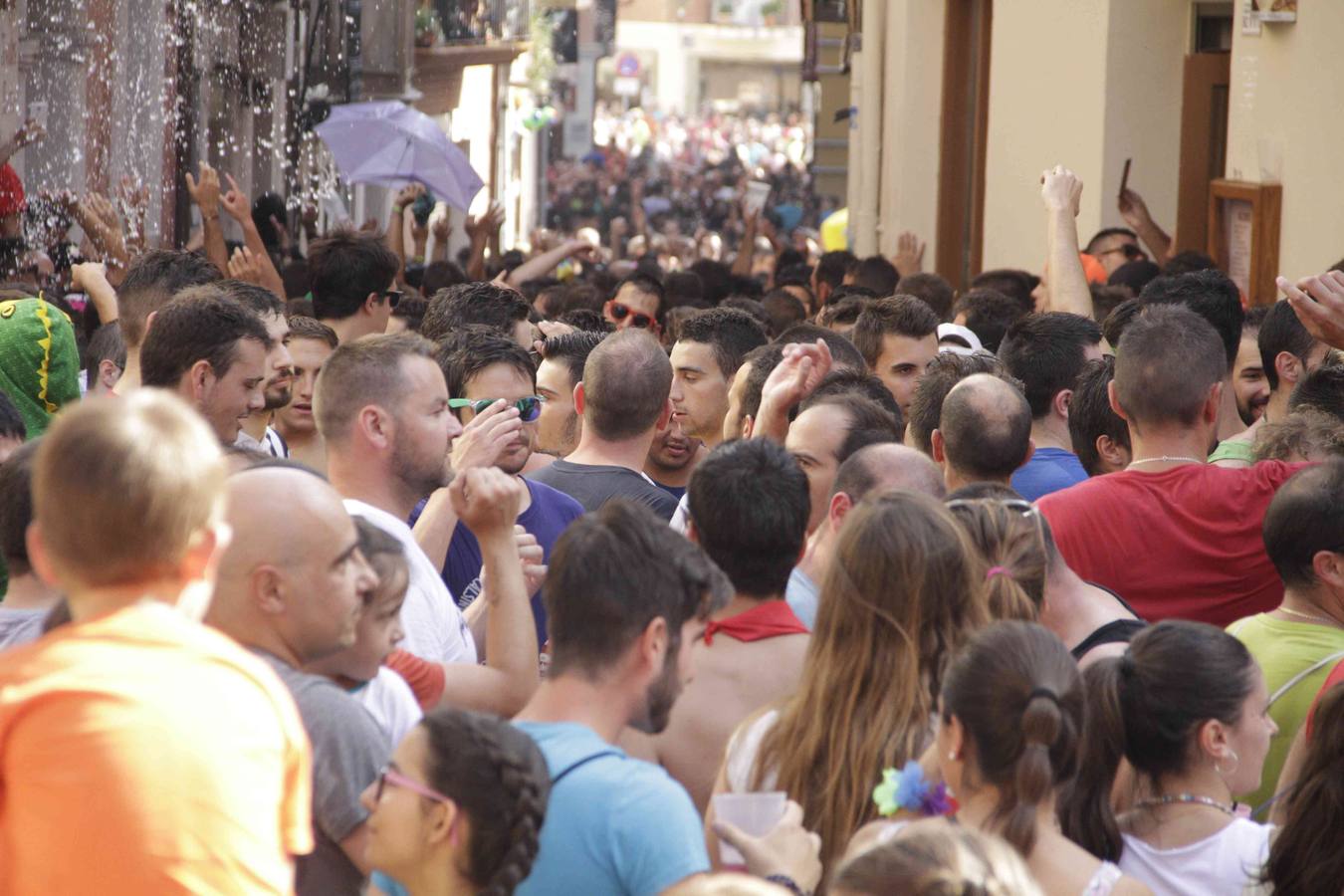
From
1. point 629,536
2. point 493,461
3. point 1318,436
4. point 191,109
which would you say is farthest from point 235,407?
point 191,109

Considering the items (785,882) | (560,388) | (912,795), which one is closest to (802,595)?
(912,795)

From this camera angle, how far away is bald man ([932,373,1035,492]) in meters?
5.13

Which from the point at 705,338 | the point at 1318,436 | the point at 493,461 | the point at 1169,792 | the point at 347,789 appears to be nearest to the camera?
the point at 347,789

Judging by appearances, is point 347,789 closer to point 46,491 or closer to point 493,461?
point 46,491

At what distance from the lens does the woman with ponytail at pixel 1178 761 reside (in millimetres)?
3375

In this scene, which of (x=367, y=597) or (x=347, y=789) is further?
(x=367, y=597)

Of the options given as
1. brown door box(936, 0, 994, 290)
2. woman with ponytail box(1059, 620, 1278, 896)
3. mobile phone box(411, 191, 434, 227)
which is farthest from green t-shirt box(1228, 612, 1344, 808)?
brown door box(936, 0, 994, 290)

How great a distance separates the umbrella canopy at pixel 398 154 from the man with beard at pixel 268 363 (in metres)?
7.31

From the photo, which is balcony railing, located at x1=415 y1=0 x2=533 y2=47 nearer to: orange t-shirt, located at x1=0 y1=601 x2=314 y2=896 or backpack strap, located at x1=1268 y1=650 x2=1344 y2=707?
backpack strap, located at x1=1268 y1=650 x2=1344 y2=707

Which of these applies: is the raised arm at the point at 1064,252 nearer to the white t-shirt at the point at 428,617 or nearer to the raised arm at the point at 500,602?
the white t-shirt at the point at 428,617

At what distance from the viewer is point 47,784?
2334 millimetres

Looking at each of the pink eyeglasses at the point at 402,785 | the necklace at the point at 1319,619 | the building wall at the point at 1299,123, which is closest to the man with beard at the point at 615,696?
the pink eyeglasses at the point at 402,785

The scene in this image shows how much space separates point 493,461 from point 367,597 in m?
1.51

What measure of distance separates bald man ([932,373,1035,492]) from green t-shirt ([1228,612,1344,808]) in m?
1.02
